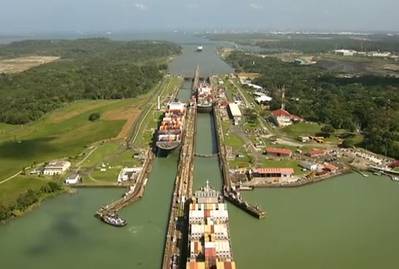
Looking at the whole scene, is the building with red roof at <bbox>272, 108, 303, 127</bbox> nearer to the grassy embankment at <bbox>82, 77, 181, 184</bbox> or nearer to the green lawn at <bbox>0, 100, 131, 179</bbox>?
the grassy embankment at <bbox>82, 77, 181, 184</bbox>

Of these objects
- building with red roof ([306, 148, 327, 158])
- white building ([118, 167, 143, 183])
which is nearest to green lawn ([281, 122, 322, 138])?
building with red roof ([306, 148, 327, 158])

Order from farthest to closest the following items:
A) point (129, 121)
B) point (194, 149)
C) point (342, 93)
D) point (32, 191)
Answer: point (342, 93) → point (129, 121) → point (194, 149) → point (32, 191)

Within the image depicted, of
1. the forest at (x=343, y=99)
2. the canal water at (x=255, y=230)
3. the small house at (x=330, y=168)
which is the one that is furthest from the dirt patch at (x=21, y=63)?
the small house at (x=330, y=168)

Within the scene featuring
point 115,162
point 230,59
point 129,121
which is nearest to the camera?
point 115,162

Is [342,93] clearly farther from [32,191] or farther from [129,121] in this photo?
[32,191]

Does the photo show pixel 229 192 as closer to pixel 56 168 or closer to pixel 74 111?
pixel 56 168

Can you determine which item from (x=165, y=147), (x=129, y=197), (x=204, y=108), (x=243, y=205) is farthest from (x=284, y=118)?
(x=129, y=197)

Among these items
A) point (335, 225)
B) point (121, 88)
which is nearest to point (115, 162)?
point (335, 225)

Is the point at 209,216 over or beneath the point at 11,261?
over
